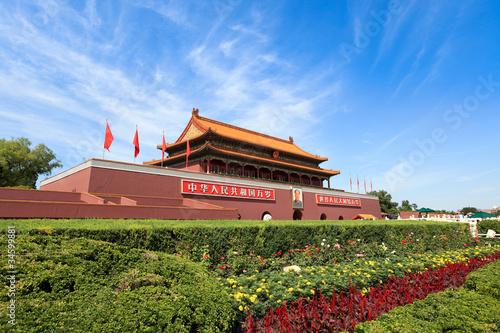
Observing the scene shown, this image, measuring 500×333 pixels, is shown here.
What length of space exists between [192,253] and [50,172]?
1113 inches

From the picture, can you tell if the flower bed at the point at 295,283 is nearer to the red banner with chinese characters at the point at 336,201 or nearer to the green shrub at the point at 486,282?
the green shrub at the point at 486,282

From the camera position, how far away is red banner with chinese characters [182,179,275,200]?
16.2 metres

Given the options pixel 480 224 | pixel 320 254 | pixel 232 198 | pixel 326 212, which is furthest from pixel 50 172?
pixel 480 224

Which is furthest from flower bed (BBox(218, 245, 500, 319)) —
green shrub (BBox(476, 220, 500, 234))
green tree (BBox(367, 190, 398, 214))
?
green tree (BBox(367, 190, 398, 214))

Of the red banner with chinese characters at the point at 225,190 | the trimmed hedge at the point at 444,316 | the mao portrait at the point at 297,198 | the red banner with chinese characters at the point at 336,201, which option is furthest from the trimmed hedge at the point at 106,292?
the red banner with chinese characters at the point at 336,201

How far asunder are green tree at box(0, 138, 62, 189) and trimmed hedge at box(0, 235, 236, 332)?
26140 mm

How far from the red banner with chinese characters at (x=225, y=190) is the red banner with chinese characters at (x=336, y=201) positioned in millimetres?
6285

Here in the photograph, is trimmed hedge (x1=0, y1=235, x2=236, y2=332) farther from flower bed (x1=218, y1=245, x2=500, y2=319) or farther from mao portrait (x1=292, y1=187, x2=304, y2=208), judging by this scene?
mao portrait (x1=292, y1=187, x2=304, y2=208)

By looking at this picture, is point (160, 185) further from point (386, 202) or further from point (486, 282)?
point (386, 202)

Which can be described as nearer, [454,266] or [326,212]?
[454,266]

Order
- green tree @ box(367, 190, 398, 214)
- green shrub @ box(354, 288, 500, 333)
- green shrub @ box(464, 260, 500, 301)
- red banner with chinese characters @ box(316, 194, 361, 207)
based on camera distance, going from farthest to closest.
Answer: green tree @ box(367, 190, 398, 214)
red banner with chinese characters @ box(316, 194, 361, 207)
green shrub @ box(464, 260, 500, 301)
green shrub @ box(354, 288, 500, 333)

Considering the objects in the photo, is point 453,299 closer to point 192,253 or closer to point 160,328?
point 160,328

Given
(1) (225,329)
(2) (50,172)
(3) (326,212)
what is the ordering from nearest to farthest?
(1) (225,329) < (3) (326,212) < (2) (50,172)

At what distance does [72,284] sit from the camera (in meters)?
2.94
